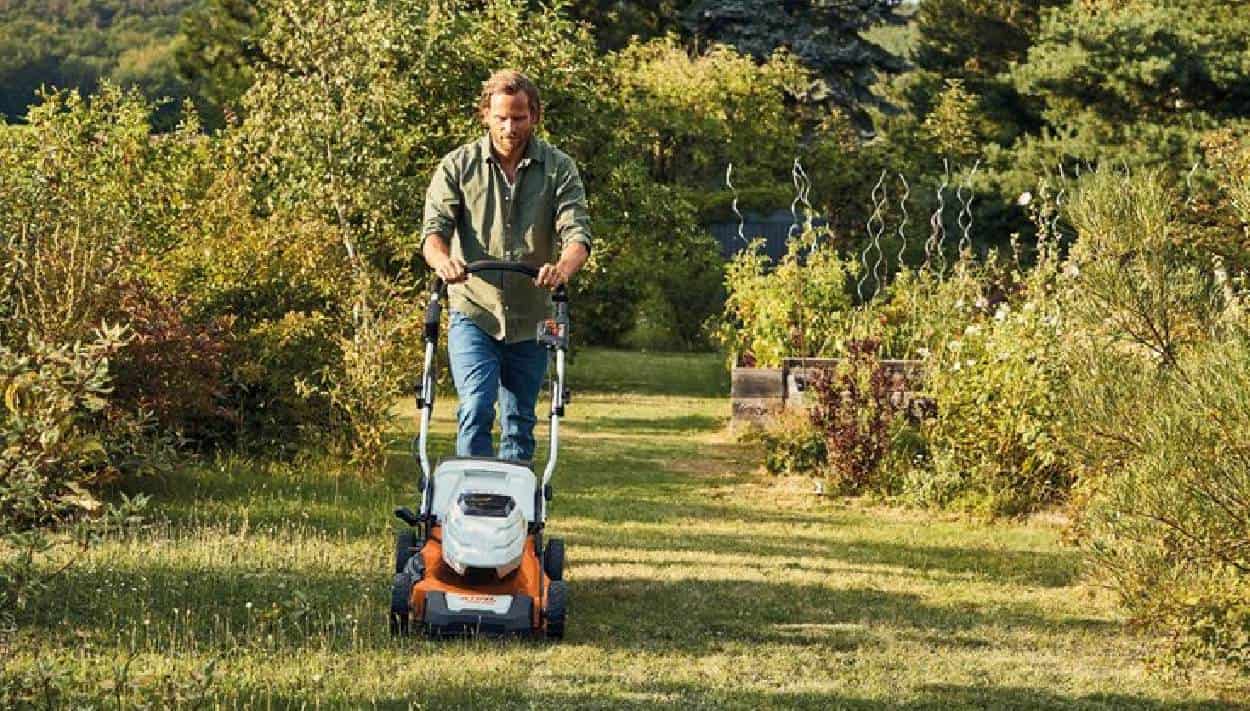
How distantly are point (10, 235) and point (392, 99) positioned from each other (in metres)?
5.05

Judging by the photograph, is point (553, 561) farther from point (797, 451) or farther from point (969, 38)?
point (969, 38)

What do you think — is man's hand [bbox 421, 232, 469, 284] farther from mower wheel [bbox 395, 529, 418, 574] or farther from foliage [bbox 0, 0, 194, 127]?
foliage [bbox 0, 0, 194, 127]

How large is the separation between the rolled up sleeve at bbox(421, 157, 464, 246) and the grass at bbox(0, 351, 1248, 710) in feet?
4.41

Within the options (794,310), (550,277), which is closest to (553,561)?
(550,277)

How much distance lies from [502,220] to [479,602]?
1.42 metres

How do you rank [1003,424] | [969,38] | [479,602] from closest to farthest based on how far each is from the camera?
1. [479,602]
2. [1003,424]
3. [969,38]

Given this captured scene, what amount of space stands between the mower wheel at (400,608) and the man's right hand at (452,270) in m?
1.02

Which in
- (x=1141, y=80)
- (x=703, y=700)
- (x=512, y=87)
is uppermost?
(x=1141, y=80)

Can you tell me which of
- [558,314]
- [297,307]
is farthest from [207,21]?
[558,314]

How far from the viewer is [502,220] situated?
6516 mm

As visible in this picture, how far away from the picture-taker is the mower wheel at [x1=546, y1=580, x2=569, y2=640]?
5977 millimetres

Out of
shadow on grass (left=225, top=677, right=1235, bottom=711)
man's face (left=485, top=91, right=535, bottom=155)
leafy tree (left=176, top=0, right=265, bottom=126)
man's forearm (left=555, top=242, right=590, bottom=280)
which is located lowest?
shadow on grass (left=225, top=677, right=1235, bottom=711)

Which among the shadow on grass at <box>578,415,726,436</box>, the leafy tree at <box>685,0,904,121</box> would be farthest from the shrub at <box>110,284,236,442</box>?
the leafy tree at <box>685,0,904,121</box>

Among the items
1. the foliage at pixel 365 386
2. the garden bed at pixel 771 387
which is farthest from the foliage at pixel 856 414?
the foliage at pixel 365 386
